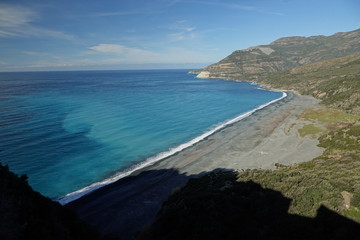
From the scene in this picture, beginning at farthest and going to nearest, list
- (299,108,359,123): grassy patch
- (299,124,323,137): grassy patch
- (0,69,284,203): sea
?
(299,108,359,123): grassy patch → (299,124,323,137): grassy patch → (0,69,284,203): sea

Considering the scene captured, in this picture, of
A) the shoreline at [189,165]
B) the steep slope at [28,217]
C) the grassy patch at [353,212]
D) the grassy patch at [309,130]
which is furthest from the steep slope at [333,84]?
the steep slope at [28,217]

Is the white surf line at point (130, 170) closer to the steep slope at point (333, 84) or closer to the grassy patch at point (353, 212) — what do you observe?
the grassy patch at point (353, 212)

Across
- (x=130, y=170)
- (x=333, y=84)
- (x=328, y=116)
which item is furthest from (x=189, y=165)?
(x=333, y=84)

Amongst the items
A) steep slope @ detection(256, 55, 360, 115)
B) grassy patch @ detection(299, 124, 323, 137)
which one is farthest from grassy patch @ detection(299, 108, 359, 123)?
grassy patch @ detection(299, 124, 323, 137)

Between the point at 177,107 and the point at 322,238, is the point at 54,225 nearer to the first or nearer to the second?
the point at 322,238

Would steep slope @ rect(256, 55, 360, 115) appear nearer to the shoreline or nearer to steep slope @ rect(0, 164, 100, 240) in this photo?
the shoreline

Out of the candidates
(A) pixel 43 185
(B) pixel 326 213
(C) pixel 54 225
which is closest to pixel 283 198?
(B) pixel 326 213

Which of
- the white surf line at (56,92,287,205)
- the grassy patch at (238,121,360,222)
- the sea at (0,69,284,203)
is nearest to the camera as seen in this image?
the grassy patch at (238,121,360,222)

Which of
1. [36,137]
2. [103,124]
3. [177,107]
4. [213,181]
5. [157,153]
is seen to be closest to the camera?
[213,181]
